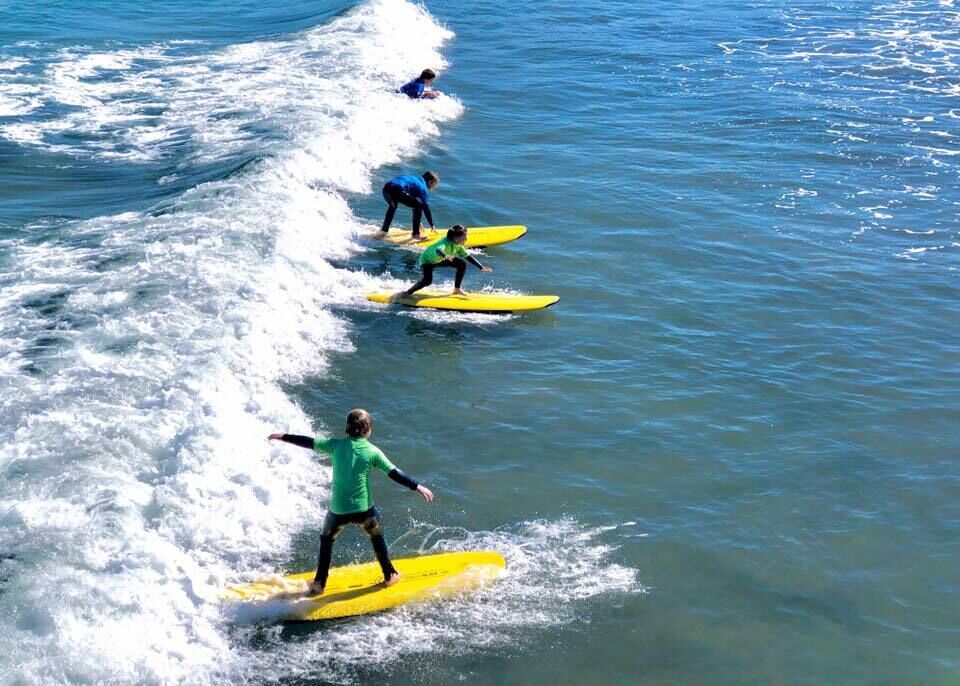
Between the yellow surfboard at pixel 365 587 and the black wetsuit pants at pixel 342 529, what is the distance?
0.62ft

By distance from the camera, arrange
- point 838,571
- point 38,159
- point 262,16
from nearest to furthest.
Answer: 1. point 838,571
2. point 38,159
3. point 262,16

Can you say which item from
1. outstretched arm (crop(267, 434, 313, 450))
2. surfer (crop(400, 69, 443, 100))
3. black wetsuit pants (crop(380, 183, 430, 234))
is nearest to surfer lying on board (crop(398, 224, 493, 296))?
black wetsuit pants (crop(380, 183, 430, 234))

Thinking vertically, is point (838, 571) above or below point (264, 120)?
below

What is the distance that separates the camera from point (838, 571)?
10.9 metres

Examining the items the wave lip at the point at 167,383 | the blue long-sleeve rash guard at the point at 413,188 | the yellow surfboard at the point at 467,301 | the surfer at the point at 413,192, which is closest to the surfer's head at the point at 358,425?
the wave lip at the point at 167,383

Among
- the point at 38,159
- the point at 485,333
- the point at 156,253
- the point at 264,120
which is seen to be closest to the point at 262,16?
the point at 264,120

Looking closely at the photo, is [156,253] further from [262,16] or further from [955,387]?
[262,16]

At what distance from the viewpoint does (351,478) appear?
373 inches

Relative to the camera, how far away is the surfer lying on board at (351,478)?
30.8 feet

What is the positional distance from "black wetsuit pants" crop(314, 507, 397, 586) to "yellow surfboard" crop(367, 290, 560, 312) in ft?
24.1

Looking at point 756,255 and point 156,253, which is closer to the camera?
point 156,253

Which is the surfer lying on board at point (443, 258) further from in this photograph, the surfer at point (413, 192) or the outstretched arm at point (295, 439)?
the outstretched arm at point (295, 439)

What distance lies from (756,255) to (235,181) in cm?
1081

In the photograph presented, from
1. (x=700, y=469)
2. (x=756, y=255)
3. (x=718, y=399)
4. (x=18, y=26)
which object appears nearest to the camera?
(x=700, y=469)
